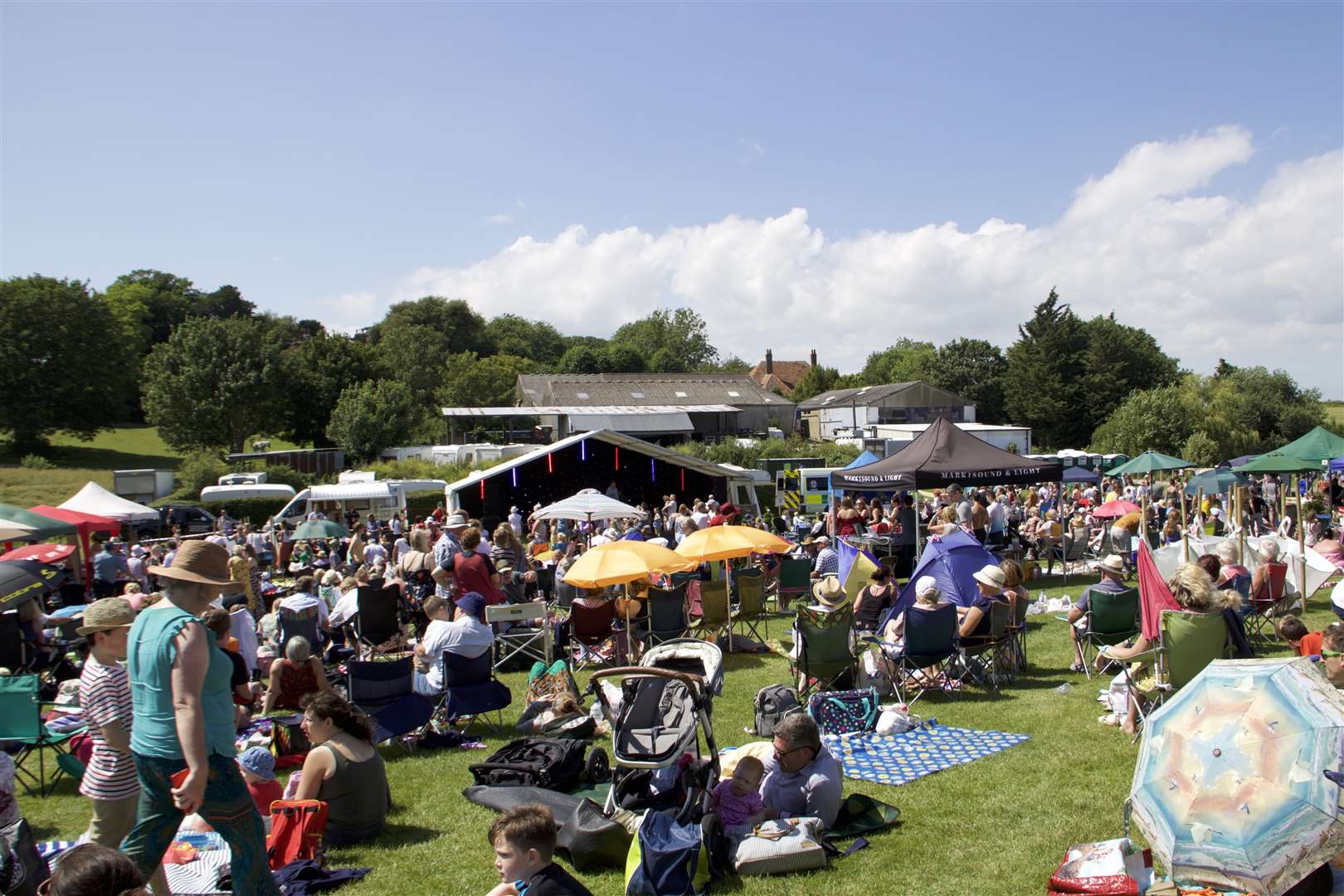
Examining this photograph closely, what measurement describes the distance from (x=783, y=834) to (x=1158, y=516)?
58.3ft

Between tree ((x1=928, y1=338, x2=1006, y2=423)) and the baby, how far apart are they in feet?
198

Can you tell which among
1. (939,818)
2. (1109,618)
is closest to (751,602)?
(1109,618)

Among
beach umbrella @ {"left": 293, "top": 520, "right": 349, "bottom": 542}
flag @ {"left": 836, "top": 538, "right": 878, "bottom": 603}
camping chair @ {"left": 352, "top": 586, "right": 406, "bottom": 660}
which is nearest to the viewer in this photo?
camping chair @ {"left": 352, "top": 586, "right": 406, "bottom": 660}

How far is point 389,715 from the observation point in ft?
22.4

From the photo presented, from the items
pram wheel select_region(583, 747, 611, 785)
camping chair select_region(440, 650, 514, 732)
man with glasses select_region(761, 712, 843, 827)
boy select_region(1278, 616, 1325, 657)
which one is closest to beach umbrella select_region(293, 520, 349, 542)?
camping chair select_region(440, 650, 514, 732)

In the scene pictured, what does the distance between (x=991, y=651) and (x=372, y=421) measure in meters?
34.6

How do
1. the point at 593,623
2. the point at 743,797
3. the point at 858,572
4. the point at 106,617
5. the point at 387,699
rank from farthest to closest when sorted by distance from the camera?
the point at 858,572
the point at 593,623
the point at 387,699
the point at 743,797
the point at 106,617

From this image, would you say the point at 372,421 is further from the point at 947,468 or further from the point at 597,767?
the point at 597,767

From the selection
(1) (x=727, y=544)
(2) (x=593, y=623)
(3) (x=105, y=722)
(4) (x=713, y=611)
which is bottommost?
(4) (x=713, y=611)

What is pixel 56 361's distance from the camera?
44250 mm

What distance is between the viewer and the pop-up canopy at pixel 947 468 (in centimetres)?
1352

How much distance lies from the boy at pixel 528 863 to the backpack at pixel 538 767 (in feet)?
7.88

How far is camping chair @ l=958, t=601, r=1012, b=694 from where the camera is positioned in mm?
7855

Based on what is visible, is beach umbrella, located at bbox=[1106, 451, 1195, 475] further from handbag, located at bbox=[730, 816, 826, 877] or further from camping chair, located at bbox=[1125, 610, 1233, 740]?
handbag, located at bbox=[730, 816, 826, 877]
